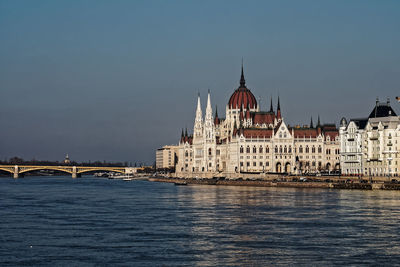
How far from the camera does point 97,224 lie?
6356cm

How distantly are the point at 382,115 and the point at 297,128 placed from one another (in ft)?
162

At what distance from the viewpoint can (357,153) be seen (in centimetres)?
14925

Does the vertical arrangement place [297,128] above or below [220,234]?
above

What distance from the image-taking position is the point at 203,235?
55.7 metres

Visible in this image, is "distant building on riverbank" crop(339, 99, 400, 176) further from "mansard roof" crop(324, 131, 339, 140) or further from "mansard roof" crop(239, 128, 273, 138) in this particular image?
"mansard roof" crop(324, 131, 339, 140)

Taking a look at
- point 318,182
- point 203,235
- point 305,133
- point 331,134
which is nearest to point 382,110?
A: point 318,182

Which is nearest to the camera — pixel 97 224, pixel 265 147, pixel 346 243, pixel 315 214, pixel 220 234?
pixel 346 243

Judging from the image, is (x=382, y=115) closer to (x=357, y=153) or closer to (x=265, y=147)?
(x=357, y=153)

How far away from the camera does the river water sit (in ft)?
149

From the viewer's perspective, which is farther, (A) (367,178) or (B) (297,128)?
(B) (297,128)

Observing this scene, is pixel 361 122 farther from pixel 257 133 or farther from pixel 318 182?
pixel 257 133

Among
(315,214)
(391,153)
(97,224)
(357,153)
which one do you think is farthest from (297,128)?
(97,224)

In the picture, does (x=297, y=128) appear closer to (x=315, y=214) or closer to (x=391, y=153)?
(x=391, y=153)

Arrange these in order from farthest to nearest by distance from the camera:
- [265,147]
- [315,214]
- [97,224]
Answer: [265,147], [315,214], [97,224]
